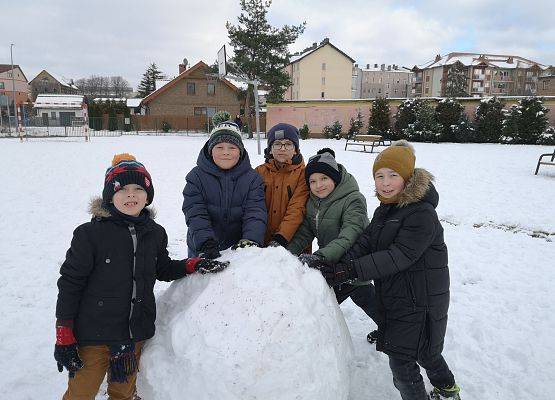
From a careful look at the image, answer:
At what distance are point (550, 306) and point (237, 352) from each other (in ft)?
13.1

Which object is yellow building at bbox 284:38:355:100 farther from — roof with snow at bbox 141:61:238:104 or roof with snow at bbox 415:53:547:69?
roof with snow at bbox 415:53:547:69

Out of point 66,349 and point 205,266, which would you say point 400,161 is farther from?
point 66,349

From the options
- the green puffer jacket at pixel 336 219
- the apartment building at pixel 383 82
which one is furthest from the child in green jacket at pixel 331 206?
the apartment building at pixel 383 82

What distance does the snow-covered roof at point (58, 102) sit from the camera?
5731cm

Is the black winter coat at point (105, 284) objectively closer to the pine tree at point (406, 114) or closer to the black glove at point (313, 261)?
the black glove at point (313, 261)

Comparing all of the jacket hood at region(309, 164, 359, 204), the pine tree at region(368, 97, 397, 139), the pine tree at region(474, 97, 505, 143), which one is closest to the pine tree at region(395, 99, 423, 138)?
the pine tree at region(368, 97, 397, 139)

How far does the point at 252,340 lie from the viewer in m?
2.05

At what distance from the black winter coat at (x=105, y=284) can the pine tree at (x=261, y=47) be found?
3143 cm

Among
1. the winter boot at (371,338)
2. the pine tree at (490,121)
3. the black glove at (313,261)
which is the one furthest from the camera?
the pine tree at (490,121)

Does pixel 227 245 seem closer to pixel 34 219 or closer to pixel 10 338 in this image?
pixel 10 338

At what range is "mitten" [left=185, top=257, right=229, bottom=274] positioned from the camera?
2389 mm

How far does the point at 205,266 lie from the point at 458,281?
3.79 meters

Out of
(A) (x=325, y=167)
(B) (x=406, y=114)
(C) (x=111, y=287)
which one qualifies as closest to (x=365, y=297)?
(A) (x=325, y=167)

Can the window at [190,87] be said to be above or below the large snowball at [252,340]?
above
